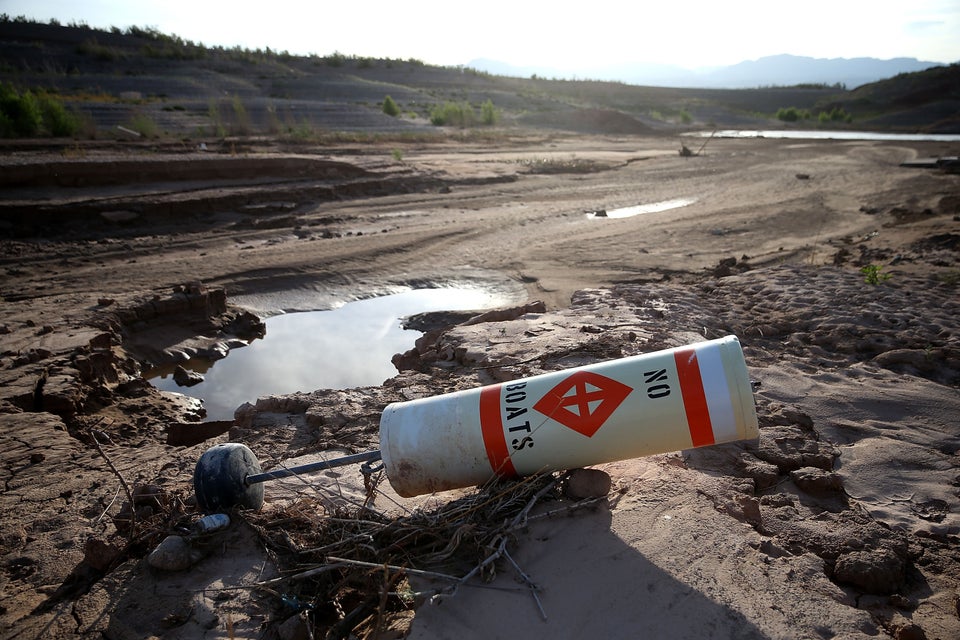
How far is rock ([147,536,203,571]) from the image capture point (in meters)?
2.89

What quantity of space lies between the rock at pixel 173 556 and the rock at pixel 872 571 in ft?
10.0

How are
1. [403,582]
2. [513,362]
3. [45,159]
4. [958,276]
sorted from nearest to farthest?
1. [403,582]
2. [513,362]
3. [958,276]
4. [45,159]

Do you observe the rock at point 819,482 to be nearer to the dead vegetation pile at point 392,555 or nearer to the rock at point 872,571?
the rock at point 872,571

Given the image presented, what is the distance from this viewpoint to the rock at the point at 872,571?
2.63 m

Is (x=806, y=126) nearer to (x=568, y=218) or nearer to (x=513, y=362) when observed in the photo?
(x=568, y=218)

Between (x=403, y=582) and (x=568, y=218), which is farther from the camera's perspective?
(x=568, y=218)

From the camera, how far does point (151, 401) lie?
5.58 m

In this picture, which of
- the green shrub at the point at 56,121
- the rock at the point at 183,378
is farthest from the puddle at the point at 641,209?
the green shrub at the point at 56,121

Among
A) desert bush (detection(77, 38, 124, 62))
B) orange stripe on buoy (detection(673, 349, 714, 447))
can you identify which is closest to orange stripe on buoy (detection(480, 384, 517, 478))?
orange stripe on buoy (detection(673, 349, 714, 447))

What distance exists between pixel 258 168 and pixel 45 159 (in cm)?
380

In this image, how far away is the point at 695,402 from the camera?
108 inches

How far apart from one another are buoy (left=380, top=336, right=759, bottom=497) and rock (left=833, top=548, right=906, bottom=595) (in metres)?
0.70

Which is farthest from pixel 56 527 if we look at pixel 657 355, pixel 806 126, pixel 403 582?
pixel 806 126

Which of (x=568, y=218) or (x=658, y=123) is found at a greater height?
(x=658, y=123)
